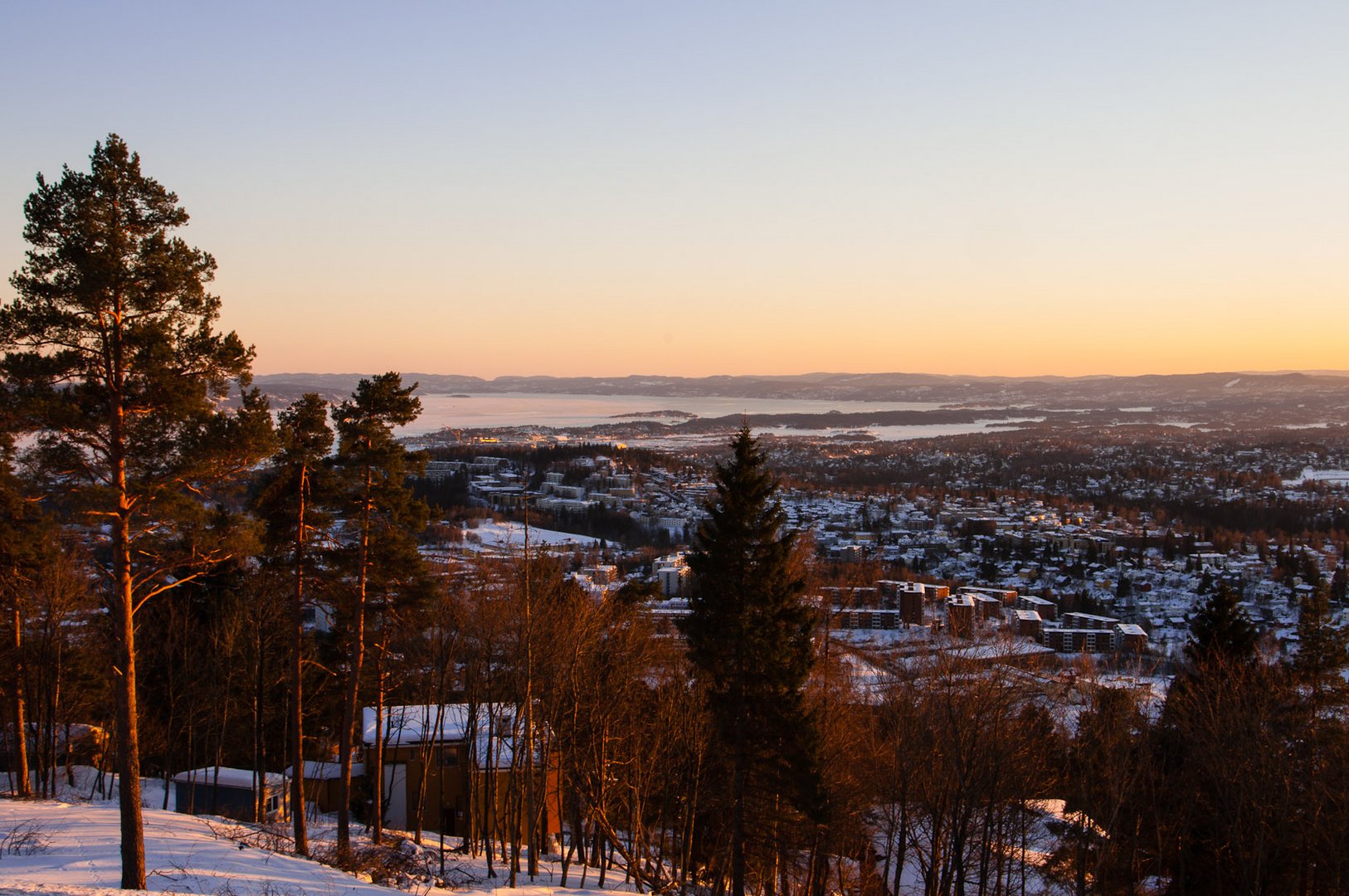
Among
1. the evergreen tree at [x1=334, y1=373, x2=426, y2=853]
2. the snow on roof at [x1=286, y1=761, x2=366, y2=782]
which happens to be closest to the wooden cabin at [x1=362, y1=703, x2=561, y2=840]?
the snow on roof at [x1=286, y1=761, x2=366, y2=782]

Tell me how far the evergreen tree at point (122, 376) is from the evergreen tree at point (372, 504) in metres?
3.32

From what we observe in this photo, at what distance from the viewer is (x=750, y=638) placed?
38.5 ft

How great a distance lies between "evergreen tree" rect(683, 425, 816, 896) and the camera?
38.9 feet

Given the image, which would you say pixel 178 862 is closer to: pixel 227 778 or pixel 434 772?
pixel 227 778

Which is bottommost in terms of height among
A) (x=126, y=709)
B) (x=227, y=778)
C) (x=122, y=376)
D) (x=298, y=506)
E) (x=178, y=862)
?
(x=227, y=778)

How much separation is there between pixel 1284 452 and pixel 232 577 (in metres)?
127

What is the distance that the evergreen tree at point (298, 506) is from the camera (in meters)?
11.7

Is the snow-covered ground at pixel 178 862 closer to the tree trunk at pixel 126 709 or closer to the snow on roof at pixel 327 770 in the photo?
the tree trunk at pixel 126 709

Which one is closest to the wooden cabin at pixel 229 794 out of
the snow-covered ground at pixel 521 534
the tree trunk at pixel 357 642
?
the tree trunk at pixel 357 642

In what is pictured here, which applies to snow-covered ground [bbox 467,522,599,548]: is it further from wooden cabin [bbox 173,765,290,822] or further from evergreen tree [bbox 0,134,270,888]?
evergreen tree [bbox 0,134,270,888]

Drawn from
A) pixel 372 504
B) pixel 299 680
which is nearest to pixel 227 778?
pixel 299 680

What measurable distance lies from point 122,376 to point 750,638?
783cm

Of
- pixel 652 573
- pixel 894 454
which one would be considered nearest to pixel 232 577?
pixel 652 573

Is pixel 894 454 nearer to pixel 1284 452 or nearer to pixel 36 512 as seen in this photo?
pixel 1284 452
